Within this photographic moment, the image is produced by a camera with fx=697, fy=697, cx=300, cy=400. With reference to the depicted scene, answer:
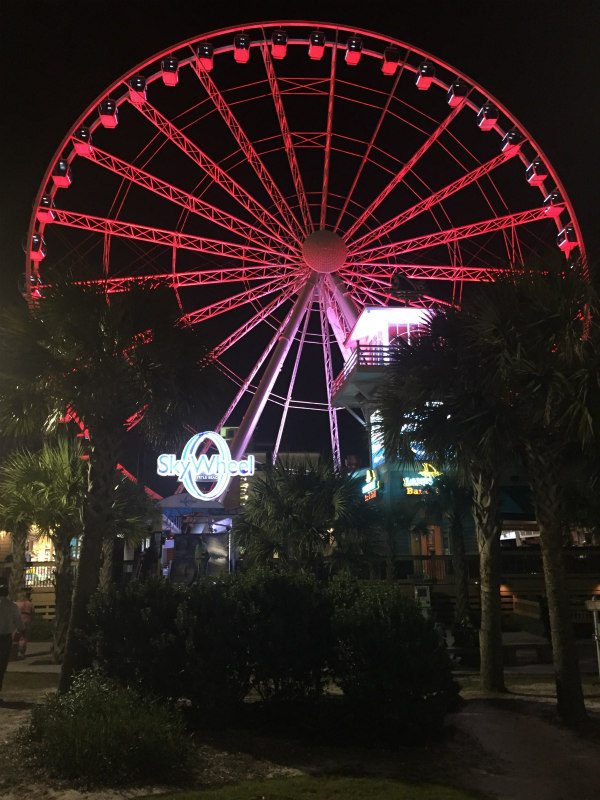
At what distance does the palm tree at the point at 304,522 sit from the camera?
70.5 feet

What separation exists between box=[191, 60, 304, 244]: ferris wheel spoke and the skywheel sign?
29.1ft

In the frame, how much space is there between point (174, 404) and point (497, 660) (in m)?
6.99

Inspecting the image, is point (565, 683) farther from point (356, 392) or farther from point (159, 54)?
point (159, 54)

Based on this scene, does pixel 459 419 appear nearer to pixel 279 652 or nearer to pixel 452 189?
pixel 279 652

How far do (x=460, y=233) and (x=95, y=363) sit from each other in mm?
17364

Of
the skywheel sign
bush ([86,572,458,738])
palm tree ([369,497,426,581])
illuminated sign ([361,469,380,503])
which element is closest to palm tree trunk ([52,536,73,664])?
bush ([86,572,458,738])

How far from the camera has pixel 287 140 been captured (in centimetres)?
2530

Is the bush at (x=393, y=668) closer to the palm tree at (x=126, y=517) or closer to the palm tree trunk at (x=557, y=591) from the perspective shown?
the palm tree trunk at (x=557, y=591)

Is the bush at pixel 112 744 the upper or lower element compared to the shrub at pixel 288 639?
lower

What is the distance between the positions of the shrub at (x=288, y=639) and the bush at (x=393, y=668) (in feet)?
0.88

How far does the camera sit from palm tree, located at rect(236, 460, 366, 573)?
21500 mm

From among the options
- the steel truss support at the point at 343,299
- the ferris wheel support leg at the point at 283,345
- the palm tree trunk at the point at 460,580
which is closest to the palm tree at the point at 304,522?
the palm tree trunk at the point at 460,580

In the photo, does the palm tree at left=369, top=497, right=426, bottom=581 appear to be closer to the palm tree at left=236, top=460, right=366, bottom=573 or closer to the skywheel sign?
the palm tree at left=236, top=460, right=366, bottom=573

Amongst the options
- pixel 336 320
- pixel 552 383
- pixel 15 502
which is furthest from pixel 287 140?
pixel 552 383
